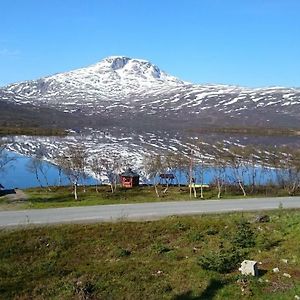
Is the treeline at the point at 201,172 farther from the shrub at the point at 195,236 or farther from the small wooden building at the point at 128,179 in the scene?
the shrub at the point at 195,236

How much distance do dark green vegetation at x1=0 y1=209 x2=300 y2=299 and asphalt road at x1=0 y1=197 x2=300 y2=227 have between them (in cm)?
154

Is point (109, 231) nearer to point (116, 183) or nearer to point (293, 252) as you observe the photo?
point (293, 252)

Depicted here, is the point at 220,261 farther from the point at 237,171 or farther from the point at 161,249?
the point at 237,171

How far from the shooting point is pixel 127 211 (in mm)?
27469

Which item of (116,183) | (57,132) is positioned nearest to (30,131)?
(57,132)

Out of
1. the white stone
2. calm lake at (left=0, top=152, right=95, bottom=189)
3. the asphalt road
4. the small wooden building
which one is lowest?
the white stone

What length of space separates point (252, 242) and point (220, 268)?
4296 mm

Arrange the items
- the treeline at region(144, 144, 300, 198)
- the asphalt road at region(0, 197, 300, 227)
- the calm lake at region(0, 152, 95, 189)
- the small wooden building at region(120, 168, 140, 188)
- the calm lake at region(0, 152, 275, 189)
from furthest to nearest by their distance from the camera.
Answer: the calm lake at region(0, 152, 95, 189) → the calm lake at region(0, 152, 275, 189) → the small wooden building at region(120, 168, 140, 188) → the treeline at region(144, 144, 300, 198) → the asphalt road at region(0, 197, 300, 227)

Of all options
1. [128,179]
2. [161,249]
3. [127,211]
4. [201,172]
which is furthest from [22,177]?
[161,249]

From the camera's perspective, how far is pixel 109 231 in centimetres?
2311

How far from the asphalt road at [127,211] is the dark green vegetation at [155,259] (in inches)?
60.5

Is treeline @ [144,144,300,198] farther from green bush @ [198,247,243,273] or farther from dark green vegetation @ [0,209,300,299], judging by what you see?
green bush @ [198,247,243,273]

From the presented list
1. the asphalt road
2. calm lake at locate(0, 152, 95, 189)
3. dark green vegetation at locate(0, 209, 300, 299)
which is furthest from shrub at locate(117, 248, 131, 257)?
calm lake at locate(0, 152, 95, 189)

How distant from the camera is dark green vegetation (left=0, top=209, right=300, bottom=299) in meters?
16.1
